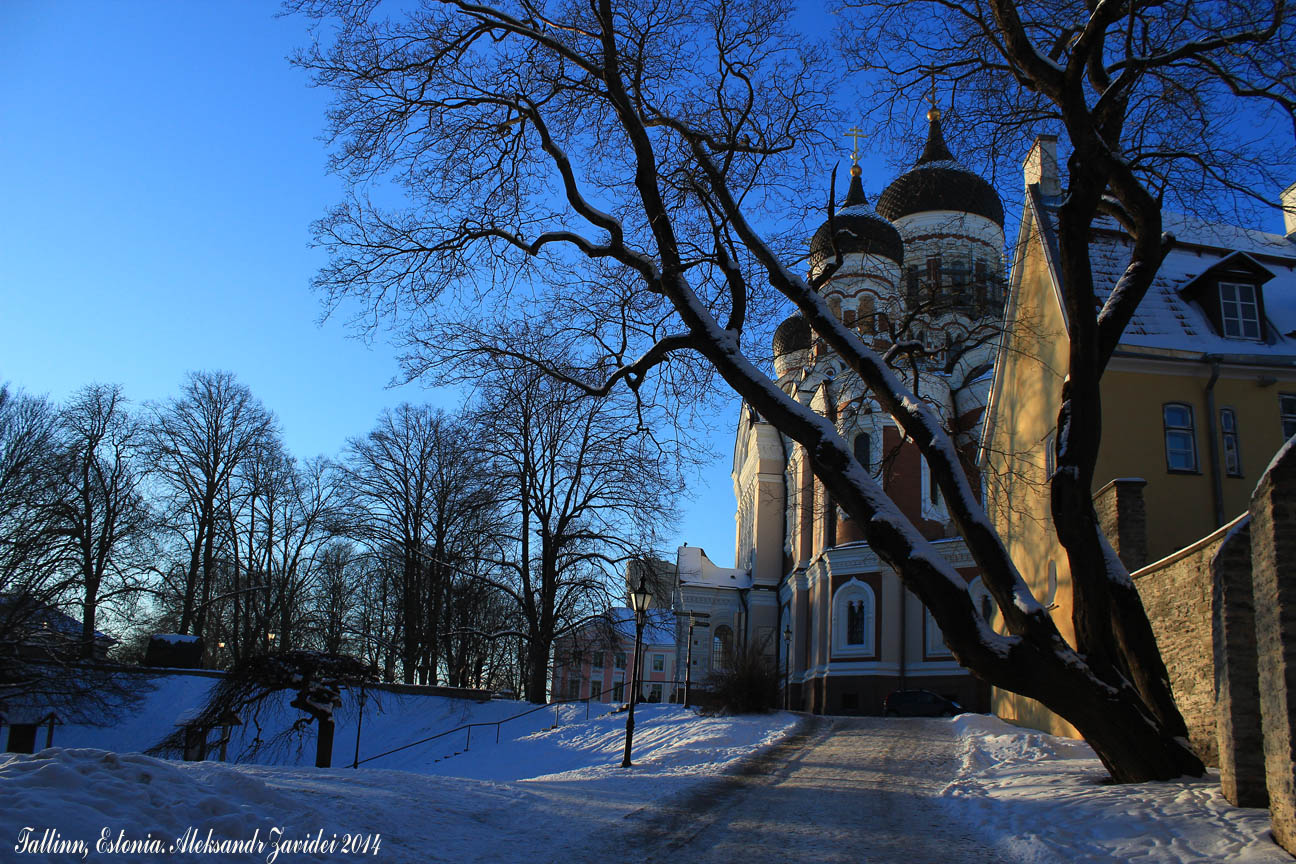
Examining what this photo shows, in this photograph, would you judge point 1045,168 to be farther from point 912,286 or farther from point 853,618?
point 853,618

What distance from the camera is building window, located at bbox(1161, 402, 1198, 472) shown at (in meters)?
17.4

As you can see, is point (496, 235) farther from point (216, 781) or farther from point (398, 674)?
point (398, 674)

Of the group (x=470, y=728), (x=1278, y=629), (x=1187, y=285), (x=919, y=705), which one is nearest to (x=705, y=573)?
(x=919, y=705)

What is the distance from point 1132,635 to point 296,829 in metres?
8.14

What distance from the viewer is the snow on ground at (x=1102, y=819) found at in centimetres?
715

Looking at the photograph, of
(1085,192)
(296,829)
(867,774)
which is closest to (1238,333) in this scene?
(1085,192)

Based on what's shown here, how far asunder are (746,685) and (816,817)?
42.5 feet

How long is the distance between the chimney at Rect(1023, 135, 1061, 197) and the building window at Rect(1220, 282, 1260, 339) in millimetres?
4601

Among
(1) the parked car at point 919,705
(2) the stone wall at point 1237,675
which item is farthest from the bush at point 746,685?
(2) the stone wall at point 1237,675

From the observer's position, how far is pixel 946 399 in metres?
37.0

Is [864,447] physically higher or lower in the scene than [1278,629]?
higher

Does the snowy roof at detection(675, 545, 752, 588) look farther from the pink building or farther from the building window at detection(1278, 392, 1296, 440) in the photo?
the building window at detection(1278, 392, 1296, 440)

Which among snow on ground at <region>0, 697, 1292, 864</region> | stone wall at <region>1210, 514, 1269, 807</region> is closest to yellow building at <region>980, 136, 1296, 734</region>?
snow on ground at <region>0, 697, 1292, 864</region>

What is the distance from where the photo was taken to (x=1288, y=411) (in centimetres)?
1794
